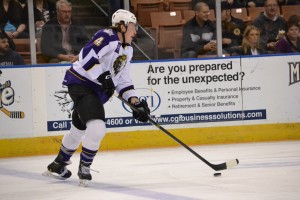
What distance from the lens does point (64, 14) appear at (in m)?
7.79

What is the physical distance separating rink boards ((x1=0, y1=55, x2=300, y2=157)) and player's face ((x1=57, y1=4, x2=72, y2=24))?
53 cm

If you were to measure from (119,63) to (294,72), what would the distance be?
306 cm

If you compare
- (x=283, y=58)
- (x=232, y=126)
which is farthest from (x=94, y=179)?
(x=283, y=58)

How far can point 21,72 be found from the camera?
7.49 meters

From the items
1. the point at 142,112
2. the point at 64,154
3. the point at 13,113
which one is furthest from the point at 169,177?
the point at 13,113

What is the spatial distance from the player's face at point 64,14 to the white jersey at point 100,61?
2283 millimetres

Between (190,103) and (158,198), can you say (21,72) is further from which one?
(158,198)

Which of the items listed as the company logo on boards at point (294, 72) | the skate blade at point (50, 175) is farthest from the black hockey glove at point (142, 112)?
the company logo on boards at point (294, 72)

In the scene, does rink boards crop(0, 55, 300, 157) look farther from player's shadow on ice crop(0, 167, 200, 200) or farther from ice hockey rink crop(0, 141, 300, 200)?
player's shadow on ice crop(0, 167, 200, 200)

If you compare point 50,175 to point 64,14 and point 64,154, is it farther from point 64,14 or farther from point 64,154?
point 64,14

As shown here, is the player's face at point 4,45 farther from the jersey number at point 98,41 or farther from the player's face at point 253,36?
the player's face at point 253,36

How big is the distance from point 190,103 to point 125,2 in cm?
131

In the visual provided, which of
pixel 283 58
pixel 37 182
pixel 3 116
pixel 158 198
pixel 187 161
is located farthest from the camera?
pixel 283 58

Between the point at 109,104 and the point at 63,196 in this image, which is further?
the point at 109,104
